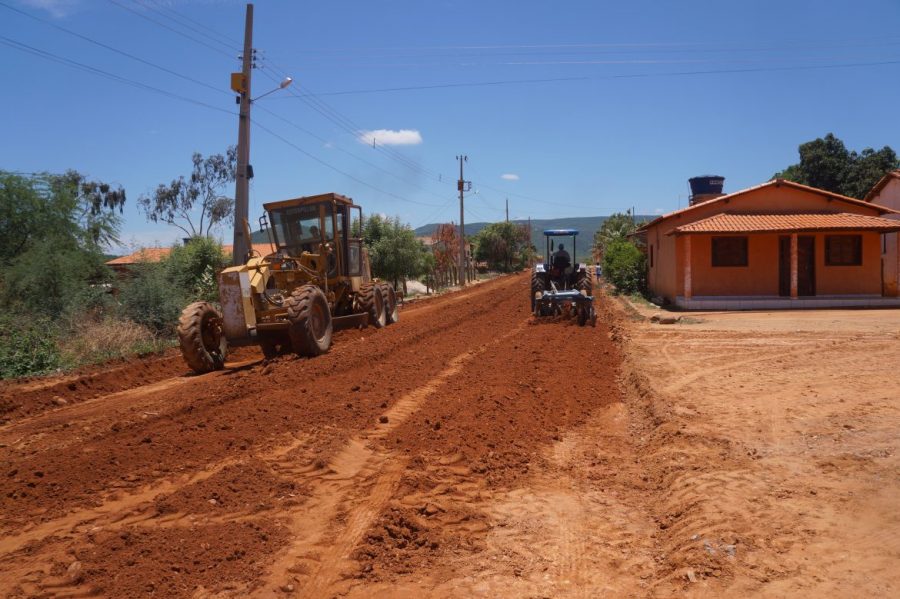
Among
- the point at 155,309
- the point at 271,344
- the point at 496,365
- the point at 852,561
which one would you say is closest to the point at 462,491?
the point at 852,561

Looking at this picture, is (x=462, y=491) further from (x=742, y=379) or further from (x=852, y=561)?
(x=742, y=379)

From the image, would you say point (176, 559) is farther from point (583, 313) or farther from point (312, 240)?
point (583, 313)

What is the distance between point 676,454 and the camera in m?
6.38

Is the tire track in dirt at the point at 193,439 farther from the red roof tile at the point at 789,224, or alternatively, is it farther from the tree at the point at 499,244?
the tree at the point at 499,244

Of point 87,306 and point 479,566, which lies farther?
point 87,306

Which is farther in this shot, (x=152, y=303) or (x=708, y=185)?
(x=708, y=185)

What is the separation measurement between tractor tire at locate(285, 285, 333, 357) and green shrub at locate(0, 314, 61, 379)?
197 inches

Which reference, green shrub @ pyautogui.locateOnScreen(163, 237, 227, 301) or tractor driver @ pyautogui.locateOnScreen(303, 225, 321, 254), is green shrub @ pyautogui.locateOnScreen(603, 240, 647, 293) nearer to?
green shrub @ pyautogui.locateOnScreen(163, 237, 227, 301)

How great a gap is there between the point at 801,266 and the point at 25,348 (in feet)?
70.5

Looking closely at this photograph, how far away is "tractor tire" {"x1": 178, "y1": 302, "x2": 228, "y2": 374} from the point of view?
11133mm

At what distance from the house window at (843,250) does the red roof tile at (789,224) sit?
0.70 meters

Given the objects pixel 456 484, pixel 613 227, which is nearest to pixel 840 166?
pixel 613 227

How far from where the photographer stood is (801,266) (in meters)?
22.4

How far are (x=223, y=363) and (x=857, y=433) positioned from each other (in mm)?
9603
